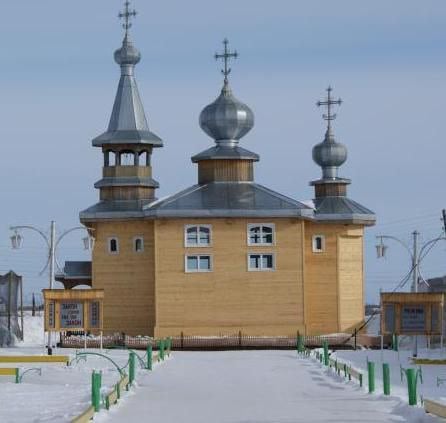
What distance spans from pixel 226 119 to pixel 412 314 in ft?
56.1

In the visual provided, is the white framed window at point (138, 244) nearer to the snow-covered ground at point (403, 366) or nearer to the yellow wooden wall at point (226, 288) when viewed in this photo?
the yellow wooden wall at point (226, 288)

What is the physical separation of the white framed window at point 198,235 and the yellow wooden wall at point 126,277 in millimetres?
1890

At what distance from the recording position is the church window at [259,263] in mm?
51625

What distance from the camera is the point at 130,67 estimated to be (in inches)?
2208

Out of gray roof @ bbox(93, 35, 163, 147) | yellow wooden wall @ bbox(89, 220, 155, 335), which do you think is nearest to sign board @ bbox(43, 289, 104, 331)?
yellow wooden wall @ bbox(89, 220, 155, 335)

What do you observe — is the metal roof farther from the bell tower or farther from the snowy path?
the snowy path

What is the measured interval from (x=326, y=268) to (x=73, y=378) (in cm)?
2669

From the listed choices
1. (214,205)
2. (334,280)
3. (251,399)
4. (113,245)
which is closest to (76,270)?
(113,245)

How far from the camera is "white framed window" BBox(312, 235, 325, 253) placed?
55.4 m

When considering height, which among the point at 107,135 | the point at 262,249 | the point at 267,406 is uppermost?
the point at 107,135

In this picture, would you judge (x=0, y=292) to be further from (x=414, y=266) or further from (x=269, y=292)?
(x=414, y=266)

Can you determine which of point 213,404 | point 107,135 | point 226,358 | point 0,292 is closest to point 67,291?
point 226,358

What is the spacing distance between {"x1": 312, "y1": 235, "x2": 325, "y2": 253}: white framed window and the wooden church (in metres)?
0.04

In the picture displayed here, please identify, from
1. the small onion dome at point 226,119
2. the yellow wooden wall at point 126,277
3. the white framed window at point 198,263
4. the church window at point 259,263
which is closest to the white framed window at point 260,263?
the church window at point 259,263
